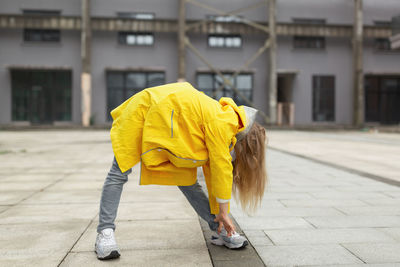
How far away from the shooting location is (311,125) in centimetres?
2316

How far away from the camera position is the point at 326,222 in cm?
336

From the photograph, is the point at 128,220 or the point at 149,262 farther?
the point at 128,220

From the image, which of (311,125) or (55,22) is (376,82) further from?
(55,22)

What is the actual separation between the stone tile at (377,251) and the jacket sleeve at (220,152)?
1037 millimetres

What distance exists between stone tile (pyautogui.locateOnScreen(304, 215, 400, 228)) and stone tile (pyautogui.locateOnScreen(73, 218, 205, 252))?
3.46 feet

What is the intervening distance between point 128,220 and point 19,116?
20.9 metres

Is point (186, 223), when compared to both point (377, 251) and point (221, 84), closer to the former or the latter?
point (377, 251)

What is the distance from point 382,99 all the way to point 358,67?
298 cm

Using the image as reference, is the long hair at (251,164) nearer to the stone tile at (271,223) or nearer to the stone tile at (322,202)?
the stone tile at (271,223)

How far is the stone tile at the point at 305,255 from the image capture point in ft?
7.95

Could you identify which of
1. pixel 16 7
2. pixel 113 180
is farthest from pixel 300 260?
pixel 16 7

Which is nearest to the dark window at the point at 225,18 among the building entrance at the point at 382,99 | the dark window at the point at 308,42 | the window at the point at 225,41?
the window at the point at 225,41

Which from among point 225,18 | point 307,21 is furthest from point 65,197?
point 307,21

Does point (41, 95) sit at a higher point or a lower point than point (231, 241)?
higher
